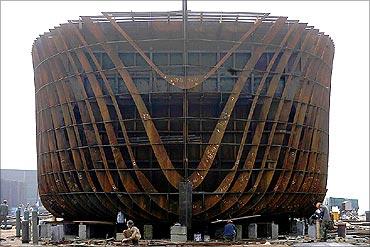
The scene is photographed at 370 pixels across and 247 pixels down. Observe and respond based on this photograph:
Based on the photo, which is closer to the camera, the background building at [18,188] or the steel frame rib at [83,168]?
the steel frame rib at [83,168]

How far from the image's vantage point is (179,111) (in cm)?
2683

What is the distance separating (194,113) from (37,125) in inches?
351

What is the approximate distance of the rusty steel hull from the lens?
26.1m

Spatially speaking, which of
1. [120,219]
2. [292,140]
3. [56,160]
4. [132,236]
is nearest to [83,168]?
[56,160]

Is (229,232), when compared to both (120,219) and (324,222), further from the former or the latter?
(120,219)

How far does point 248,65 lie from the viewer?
26547 millimetres

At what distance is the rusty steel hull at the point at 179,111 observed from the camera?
26.1 m

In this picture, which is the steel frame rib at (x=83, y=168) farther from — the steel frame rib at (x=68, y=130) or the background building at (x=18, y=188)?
the background building at (x=18, y=188)

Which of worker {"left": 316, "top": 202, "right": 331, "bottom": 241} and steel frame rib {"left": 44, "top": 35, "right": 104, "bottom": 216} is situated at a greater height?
steel frame rib {"left": 44, "top": 35, "right": 104, "bottom": 216}

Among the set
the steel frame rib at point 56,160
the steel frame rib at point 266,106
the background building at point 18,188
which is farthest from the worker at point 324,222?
the background building at point 18,188

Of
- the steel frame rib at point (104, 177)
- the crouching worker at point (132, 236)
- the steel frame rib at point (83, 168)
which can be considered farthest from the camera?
the steel frame rib at point (83, 168)

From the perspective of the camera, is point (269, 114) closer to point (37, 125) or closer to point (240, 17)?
point (240, 17)

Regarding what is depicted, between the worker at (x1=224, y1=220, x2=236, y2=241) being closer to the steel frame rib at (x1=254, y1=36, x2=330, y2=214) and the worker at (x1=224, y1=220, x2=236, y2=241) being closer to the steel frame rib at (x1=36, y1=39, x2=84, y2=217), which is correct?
the steel frame rib at (x1=254, y1=36, x2=330, y2=214)

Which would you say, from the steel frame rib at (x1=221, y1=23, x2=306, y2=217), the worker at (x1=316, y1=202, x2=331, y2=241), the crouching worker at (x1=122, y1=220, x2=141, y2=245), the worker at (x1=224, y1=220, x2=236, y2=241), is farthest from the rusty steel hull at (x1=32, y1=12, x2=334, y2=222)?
the worker at (x1=316, y1=202, x2=331, y2=241)
